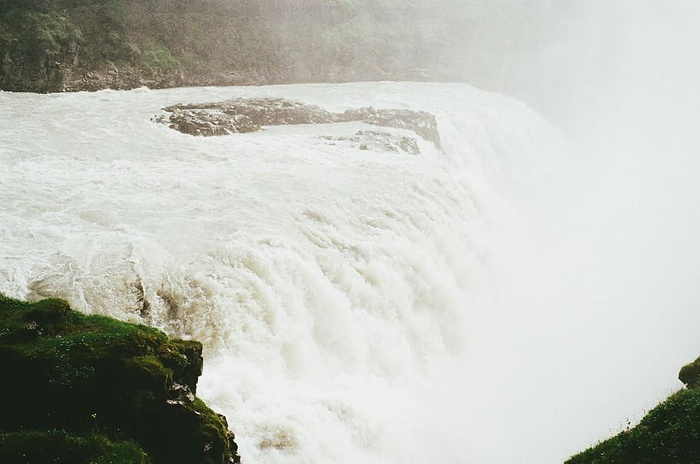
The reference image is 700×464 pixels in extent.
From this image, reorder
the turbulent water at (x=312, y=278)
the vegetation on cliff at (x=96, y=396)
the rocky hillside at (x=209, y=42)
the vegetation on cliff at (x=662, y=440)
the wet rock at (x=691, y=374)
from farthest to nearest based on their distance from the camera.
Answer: the rocky hillside at (x=209, y=42)
the turbulent water at (x=312, y=278)
the wet rock at (x=691, y=374)
the vegetation on cliff at (x=662, y=440)
the vegetation on cliff at (x=96, y=396)

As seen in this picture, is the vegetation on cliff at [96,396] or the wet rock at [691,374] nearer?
the vegetation on cliff at [96,396]

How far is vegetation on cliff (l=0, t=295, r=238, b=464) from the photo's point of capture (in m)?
6.32

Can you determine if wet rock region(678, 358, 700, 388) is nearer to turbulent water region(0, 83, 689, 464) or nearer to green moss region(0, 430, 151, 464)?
turbulent water region(0, 83, 689, 464)

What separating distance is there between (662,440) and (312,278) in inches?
336

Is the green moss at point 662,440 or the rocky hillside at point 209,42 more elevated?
the rocky hillside at point 209,42

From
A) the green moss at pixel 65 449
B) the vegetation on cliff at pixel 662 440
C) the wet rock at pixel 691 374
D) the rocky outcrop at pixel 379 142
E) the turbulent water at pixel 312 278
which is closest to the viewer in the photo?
the green moss at pixel 65 449

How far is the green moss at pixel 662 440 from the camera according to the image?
7.54 metres

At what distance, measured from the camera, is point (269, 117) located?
1104 inches

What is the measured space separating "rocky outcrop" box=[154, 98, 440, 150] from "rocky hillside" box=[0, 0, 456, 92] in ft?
29.6

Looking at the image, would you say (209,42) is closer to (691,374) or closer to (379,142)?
(379,142)

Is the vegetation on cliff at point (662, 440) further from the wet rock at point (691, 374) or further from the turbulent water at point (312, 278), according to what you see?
the turbulent water at point (312, 278)

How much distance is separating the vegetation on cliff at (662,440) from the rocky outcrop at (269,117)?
18161 millimetres

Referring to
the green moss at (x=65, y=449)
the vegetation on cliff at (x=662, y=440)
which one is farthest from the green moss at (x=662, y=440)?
the green moss at (x=65, y=449)

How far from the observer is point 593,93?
67.4 metres
